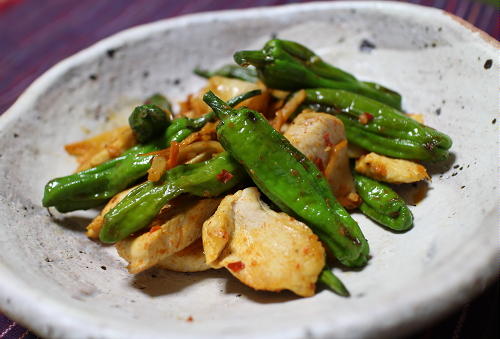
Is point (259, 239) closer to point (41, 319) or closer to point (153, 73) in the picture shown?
point (41, 319)

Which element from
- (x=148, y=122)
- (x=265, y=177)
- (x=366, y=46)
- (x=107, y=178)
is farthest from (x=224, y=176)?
(x=366, y=46)

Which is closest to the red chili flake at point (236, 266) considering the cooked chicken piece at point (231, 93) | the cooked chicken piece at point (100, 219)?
the cooked chicken piece at point (100, 219)

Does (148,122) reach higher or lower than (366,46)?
lower

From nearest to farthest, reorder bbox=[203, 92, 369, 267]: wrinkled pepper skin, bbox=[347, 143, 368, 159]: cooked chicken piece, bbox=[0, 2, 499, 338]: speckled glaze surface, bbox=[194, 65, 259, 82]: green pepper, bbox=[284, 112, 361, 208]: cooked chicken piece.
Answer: bbox=[0, 2, 499, 338]: speckled glaze surface < bbox=[203, 92, 369, 267]: wrinkled pepper skin < bbox=[284, 112, 361, 208]: cooked chicken piece < bbox=[347, 143, 368, 159]: cooked chicken piece < bbox=[194, 65, 259, 82]: green pepper

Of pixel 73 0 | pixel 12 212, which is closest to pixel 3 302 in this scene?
pixel 12 212

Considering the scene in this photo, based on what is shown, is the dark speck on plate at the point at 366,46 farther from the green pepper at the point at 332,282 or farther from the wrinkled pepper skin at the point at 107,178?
the green pepper at the point at 332,282

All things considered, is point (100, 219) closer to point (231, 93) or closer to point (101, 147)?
point (101, 147)

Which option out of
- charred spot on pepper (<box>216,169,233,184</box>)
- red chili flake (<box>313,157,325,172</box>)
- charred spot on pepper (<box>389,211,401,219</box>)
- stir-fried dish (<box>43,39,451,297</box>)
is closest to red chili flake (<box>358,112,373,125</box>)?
stir-fried dish (<box>43,39,451,297</box>)

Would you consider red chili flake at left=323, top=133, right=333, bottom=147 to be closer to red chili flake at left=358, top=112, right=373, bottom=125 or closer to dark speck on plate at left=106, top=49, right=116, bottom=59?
red chili flake at left=358, top=112, right=373, bottom=125
